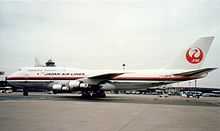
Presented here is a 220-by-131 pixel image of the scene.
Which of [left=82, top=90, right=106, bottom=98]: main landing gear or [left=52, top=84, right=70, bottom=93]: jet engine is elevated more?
[left=52, top=84, right=70, bottom=93]: jet engine

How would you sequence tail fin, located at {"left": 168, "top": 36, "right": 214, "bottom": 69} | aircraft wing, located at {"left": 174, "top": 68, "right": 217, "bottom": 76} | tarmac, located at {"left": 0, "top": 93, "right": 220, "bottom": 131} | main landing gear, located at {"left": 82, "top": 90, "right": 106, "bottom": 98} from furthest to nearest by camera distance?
main landing gear, located at {"left": 82, "top": 90, "right": 106, "bottom": 98} → tail fin, located at {"left": 168, "top": 36, "right": 214, "bottom": 69} → aircraft wing, located at {"left": 174, "top": 68, "right": 217, "bottom": 76} → tarmac, located at {"left": 0, "top": 93, "right": 220, "bottom": 131}

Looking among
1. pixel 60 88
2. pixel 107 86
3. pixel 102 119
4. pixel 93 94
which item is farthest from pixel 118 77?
pixel 102 119

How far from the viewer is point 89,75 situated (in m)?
32.5

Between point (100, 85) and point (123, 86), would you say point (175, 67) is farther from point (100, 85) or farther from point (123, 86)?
point (100, 85)

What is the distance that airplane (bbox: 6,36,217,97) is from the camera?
29.1 m

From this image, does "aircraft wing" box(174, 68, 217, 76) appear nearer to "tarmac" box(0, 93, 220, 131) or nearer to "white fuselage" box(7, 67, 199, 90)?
"white fuselage" box(7, 67, 199, 90)

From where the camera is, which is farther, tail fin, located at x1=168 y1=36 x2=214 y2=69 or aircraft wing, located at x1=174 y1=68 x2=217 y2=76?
tail fin, located at x1=168 y1=36 x2=214 y2=69

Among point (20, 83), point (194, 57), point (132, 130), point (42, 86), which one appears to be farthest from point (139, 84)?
point (132, 130)

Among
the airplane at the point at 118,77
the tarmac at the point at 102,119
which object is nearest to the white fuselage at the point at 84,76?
the airplane at the point at 118,77

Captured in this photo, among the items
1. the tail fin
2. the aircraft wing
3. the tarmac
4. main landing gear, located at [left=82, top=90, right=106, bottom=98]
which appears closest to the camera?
the tarmac

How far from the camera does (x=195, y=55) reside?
29.5m

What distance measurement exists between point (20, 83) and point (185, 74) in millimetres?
20423

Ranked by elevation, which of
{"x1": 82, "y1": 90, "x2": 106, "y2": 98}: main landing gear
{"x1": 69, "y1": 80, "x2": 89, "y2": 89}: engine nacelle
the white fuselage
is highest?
the white fuselage

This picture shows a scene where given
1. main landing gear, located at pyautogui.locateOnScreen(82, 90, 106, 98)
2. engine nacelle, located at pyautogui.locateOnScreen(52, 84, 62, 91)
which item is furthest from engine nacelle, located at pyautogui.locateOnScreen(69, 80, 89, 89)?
main landing gear, located at pyautogui.locateOnScreen(82, 90, 106, 98)
